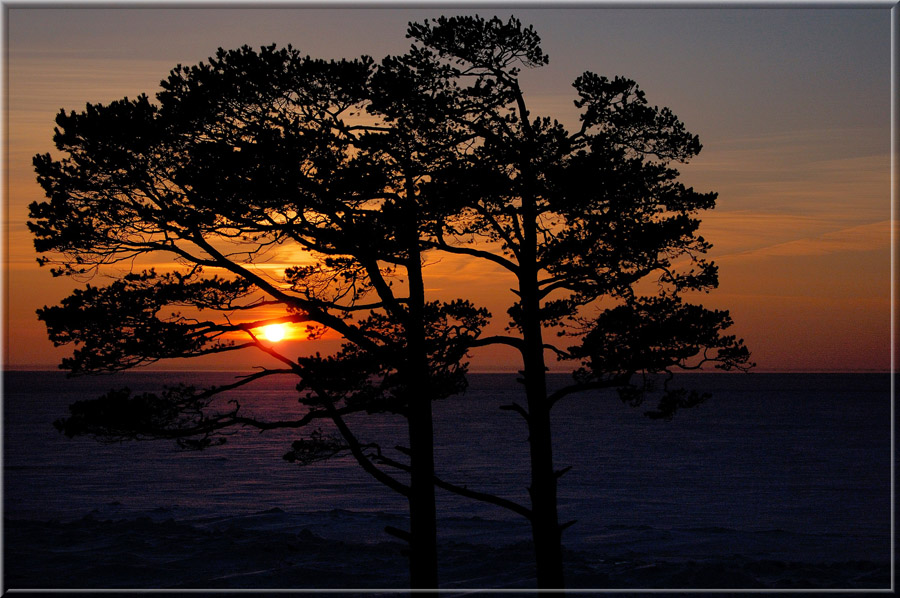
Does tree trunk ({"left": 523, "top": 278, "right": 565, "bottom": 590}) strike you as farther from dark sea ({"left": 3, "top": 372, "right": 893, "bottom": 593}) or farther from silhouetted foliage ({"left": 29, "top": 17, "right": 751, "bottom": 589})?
dark sea ({"left": 3, "top": 372, "right": 893, "bottom": 593})

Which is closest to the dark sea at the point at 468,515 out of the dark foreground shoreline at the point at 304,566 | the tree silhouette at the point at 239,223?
the dark foreground shoreline at the point at 304,566

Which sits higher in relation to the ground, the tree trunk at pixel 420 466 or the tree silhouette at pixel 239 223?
the tree silhouette at pixel 239 223

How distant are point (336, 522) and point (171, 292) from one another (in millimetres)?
20938

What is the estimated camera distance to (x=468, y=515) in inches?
1220

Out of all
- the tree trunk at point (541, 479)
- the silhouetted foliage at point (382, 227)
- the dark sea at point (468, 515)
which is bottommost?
the dark sea at point (468, 515)

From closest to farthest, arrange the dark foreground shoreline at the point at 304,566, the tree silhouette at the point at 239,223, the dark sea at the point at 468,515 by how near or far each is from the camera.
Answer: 1. the tree silhouette at the point at 239,223
2. the dark foreground shoreline at the point at 304,566
3. the dark sea at the point at 468,515

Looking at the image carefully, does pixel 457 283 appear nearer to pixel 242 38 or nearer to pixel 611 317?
pixel 611 317

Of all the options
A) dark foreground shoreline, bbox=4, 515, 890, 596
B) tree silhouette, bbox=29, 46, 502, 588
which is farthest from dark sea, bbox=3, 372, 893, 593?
tree silhouette, bbox=29, 46, 502, 588

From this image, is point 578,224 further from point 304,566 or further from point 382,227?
point 304,566

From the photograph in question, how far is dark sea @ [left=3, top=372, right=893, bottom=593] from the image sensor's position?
1905cm

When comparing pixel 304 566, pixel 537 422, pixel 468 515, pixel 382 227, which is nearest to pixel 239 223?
pixel 382 227

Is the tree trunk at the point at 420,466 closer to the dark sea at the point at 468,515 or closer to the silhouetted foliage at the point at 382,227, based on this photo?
the silhouetted foliage at the point at 382,227

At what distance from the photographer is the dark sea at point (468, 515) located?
19.0 metres

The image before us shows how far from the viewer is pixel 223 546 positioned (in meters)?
22.6
